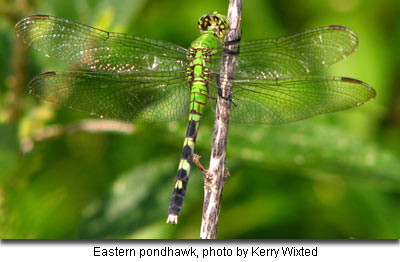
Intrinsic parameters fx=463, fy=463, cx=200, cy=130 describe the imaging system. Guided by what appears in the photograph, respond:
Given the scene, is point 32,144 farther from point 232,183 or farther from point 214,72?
point 232,183

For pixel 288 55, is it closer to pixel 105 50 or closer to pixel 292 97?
pixel 292 97

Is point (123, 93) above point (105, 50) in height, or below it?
below

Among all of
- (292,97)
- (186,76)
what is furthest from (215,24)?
(292,97)

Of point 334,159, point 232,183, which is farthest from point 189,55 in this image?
point 232,183

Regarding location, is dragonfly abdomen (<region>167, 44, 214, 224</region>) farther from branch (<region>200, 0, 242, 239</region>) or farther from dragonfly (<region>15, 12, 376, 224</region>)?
branch (<region>200, 0, 242, 239</region>)

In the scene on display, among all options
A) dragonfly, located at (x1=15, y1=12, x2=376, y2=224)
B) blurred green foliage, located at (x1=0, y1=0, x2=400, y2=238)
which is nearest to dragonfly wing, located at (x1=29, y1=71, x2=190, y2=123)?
dragonfly, located at (x1=15, y1=12, x2=376, y2=224)

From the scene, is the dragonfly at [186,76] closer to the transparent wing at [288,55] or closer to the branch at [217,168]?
the transparent wing at [288,55]
